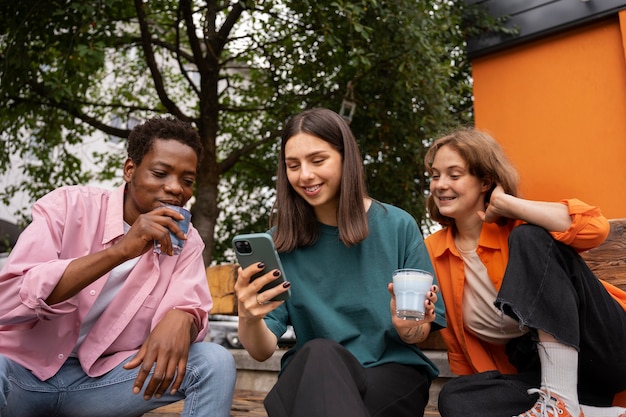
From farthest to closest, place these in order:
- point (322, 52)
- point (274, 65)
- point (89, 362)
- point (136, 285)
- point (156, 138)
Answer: point (274, 65), point (322, 52), point (156, 138), point (136, 285), point (89, 362)

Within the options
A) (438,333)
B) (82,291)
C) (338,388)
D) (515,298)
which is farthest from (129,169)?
(438,333)

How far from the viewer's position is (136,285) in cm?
250

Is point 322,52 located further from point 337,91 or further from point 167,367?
point 167,367

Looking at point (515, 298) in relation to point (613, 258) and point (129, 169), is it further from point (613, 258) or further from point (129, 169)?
point (129, 169)

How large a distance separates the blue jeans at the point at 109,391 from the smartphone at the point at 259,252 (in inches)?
17.1

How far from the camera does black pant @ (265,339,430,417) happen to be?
1.83 metres

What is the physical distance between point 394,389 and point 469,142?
1.27 meters

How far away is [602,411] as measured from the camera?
2457 mm

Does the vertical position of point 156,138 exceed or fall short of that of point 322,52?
it falls short

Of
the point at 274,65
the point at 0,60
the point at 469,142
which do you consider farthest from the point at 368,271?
the point at 274,65

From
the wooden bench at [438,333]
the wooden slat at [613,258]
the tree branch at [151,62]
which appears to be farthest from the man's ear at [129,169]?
the tree branch at [151,62]

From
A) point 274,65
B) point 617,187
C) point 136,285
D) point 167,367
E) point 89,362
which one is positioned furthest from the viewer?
point 274,65

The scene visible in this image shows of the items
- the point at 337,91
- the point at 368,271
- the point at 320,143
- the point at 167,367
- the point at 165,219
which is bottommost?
the point at 167,367

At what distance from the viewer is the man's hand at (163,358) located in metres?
2.13
